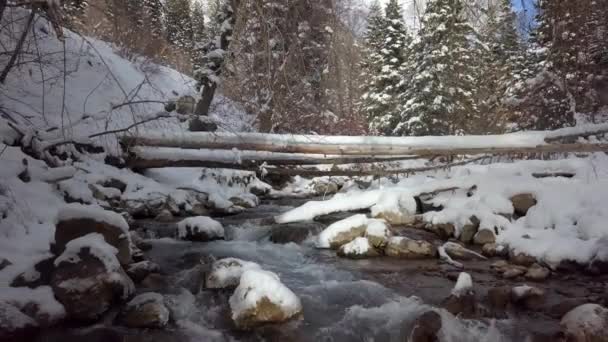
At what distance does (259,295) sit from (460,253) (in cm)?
345

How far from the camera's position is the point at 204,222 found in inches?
267

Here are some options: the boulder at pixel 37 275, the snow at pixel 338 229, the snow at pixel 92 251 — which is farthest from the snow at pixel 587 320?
the boulder at pixel 37 275

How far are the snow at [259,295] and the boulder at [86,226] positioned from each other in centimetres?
166

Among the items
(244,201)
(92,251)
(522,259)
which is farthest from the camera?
(244,201)

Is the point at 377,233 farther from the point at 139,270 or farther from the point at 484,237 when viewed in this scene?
the point at 139,270

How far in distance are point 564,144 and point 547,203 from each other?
1026 mm

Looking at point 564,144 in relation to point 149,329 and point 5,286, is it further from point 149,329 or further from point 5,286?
point 5,286

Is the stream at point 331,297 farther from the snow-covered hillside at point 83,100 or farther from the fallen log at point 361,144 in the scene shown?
the snow-covered hillside at point 83,100

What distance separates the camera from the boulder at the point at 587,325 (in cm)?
314

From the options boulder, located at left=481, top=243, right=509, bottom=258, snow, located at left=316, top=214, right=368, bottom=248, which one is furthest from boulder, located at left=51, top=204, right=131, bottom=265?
boulder, located at left=481, top=243, right=509, bottom=258

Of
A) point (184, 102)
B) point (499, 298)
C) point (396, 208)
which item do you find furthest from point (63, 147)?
point (499, 298)

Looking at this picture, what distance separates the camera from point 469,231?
6449 mm

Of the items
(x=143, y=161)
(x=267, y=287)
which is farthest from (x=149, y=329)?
(x=143, y=161)

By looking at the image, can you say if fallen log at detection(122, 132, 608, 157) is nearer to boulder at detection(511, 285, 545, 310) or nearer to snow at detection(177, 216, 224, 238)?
snow at detection(177, 216, 224, 238)
